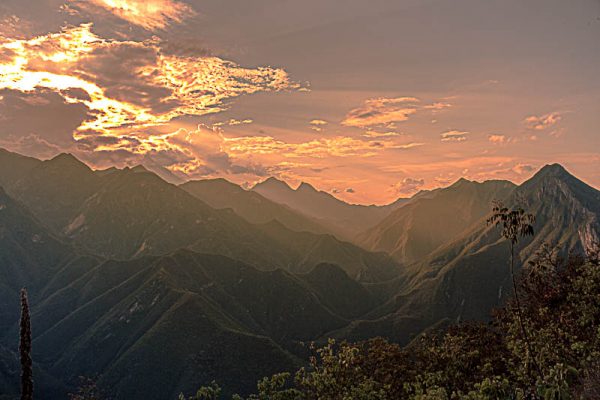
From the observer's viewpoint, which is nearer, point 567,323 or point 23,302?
point 23,302

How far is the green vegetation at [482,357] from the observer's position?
3738 cm

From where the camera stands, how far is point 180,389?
198 meters

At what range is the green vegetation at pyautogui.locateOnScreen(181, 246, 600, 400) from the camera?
123 feet

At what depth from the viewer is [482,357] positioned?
47.9m

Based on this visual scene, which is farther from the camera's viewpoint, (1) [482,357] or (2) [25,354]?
(1) [482,357]

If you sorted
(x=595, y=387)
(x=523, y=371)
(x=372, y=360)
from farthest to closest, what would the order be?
(x=372, y=360)
(x=523, y=371)
(x=595, y=387)

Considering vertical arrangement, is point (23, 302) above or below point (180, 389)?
above

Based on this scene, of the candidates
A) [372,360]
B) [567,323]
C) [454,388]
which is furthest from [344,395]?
[567,323]

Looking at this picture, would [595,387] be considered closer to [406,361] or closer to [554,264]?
[406,361]

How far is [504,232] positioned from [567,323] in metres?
17.9

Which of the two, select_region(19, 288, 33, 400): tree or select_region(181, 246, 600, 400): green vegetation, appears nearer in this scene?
select_region(19, 288, 33, 400): tree

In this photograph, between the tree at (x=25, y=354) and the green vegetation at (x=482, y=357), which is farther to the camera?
the green vegetation at (x=482, y=357)

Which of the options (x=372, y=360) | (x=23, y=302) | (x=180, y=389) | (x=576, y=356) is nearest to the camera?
(x=23, y=302)

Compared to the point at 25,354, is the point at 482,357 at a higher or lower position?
lower
